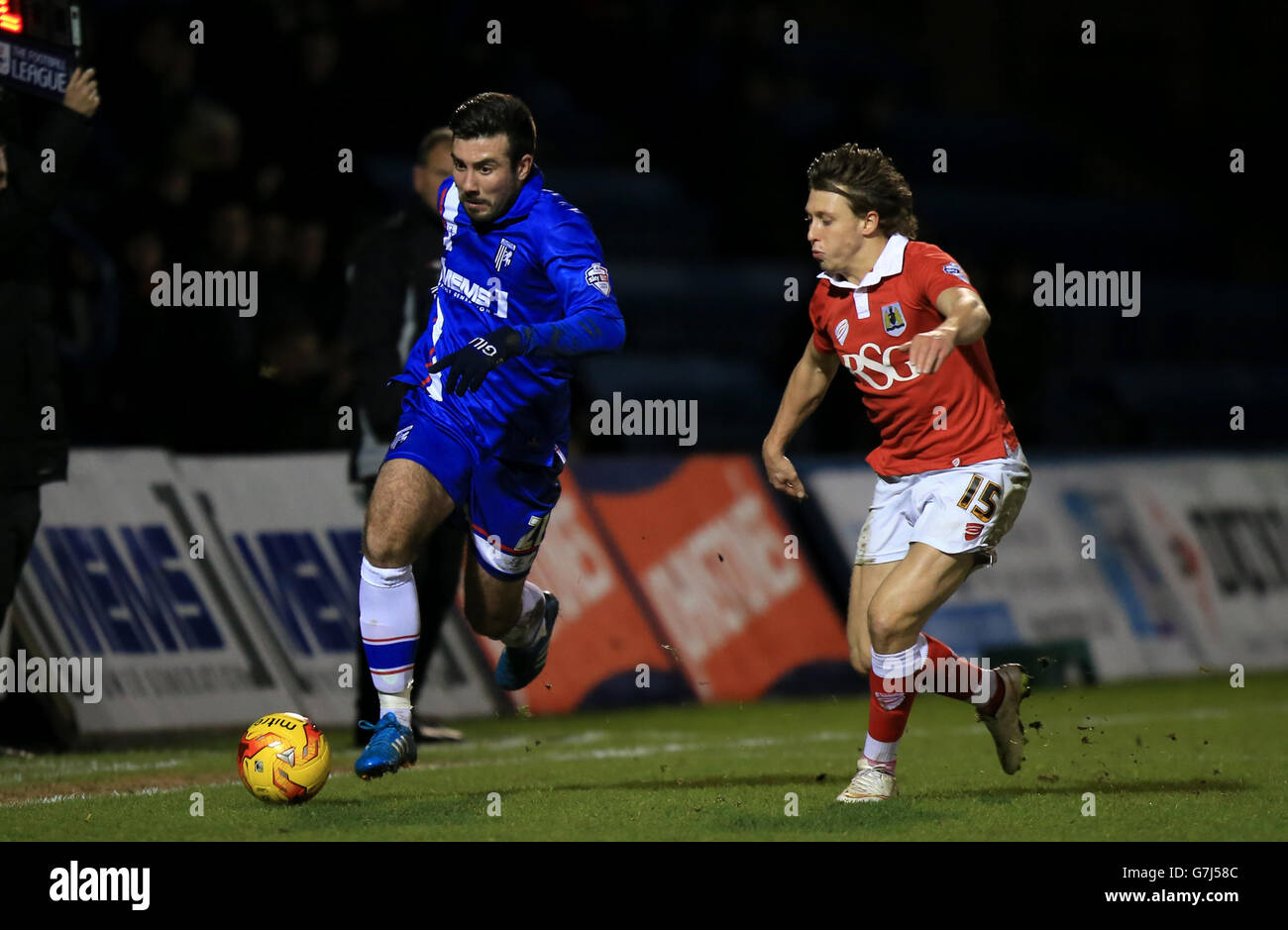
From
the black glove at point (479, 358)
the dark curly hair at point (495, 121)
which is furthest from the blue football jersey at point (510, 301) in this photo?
the black glove at point (479, 358)

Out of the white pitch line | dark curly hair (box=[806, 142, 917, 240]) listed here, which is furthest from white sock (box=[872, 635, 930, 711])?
the white pitch line

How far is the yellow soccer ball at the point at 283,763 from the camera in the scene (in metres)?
6.57

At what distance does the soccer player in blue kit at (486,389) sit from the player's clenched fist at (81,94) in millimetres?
1805

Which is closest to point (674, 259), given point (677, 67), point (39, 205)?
point (677, 67)

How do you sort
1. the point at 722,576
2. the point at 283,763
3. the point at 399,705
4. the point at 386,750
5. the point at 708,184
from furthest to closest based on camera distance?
1. the point at 708,184
2. the point at 722,576
3. the point at 399,705
4. the point at 283,763
5. the point at 386,750

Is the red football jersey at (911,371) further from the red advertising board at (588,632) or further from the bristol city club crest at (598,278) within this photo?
the red advertising board at (588,632)

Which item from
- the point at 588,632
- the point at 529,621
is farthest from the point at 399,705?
the point at 588,632

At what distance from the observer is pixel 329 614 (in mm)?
10414

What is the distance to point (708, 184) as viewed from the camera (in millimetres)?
18219

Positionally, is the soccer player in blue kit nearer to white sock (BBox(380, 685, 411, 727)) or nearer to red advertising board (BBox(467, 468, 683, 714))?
white sock (BBox(380, 685, 411, 727))

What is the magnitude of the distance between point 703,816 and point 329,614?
4.41 metres

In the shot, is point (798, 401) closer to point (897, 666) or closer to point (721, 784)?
point (897, 666)

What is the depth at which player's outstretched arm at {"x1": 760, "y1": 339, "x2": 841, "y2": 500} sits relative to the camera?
7.29 meters

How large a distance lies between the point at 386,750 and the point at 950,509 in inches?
84.4
